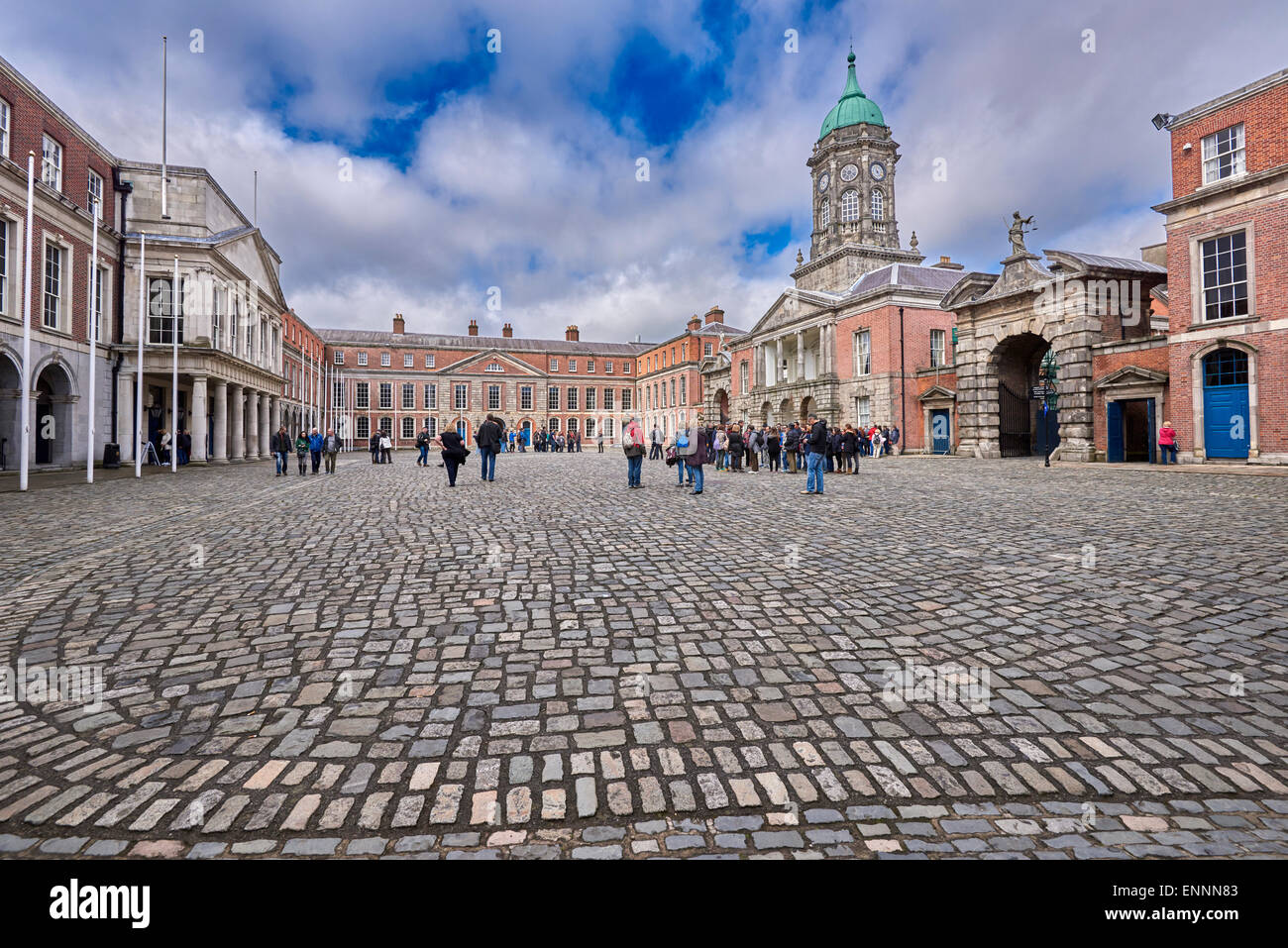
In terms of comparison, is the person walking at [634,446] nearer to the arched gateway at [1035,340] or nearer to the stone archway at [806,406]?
the arched gateway at [1035,340]

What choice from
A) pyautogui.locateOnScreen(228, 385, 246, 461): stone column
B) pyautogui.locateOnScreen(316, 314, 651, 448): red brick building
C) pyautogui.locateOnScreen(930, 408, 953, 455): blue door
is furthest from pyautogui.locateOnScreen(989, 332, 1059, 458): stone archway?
pyautogui.locateOnScreen(316, 314, 651, 448): red brick building

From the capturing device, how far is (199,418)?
26.3m

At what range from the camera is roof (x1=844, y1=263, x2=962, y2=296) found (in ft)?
126

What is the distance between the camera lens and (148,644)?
4160mm

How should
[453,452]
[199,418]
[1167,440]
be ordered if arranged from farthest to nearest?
[199,418], [1167,440], [453,452]

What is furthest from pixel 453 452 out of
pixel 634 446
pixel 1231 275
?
pixel 1231 275

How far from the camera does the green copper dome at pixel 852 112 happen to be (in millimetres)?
49406

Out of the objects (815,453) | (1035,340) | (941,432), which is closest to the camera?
(815,453)

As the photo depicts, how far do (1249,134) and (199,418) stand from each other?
Answer: 38.4 meters

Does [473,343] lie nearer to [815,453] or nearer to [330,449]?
[330,449]

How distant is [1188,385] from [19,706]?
27.6m

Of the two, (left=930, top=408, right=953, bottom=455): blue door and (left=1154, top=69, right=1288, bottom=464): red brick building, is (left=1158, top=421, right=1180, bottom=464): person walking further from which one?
(left=930, top=408, right=953, bottom=455): blue door
